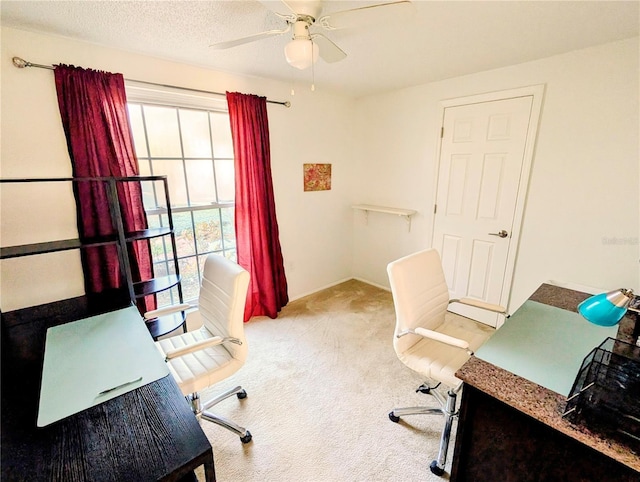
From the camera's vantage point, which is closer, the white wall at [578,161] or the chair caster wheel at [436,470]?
the chair caster wheel at [436,470]

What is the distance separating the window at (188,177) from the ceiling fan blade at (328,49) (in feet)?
4.41

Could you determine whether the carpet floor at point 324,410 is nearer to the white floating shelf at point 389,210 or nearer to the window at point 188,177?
the window at point 188,177

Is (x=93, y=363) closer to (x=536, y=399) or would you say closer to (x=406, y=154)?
(x=536, y=399)

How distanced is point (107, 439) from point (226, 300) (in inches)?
30.3

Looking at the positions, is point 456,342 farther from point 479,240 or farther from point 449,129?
point 449,129

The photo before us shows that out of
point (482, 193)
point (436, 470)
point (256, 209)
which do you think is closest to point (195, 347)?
point (436, 470)

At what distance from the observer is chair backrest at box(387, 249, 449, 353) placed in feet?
5.16

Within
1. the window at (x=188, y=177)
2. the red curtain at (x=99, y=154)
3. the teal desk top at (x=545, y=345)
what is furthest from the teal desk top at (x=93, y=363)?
the teal desk top at (x=545, y=345)

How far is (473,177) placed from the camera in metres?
2.70

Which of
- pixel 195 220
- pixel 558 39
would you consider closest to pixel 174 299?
pixel 195 220

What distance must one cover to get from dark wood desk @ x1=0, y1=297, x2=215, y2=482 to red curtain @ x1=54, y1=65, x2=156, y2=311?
104cm

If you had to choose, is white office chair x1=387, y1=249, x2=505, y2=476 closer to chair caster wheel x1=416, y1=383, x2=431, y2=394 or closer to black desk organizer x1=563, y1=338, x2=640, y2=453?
chair caster wheel x1=416, y1=383, x2=431, y2=394

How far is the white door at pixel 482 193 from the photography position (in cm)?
242

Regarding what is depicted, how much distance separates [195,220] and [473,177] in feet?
8.57
